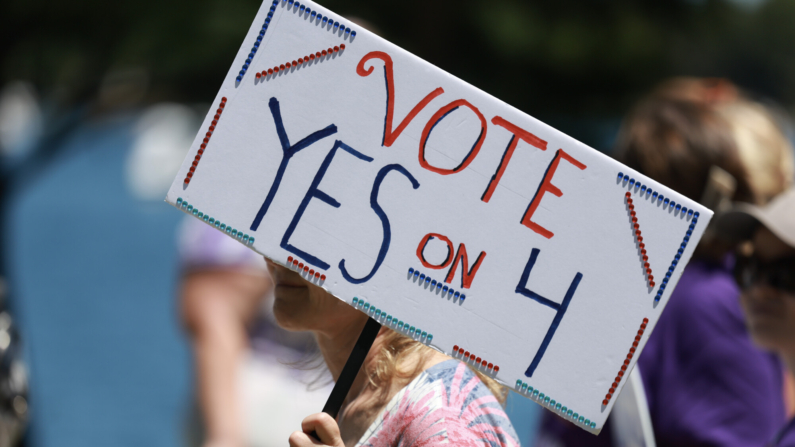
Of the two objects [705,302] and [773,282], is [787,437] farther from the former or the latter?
[705,302]

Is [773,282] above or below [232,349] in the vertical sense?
above

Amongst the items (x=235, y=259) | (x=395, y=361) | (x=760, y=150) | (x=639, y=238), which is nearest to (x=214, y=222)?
(x=395, y=361)

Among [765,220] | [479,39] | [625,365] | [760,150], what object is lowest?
[625,365]

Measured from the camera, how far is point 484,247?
3.62 feet

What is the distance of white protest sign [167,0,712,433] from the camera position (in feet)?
3.58

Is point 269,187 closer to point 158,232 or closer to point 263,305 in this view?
point 263,305

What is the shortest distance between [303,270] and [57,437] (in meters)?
3.98

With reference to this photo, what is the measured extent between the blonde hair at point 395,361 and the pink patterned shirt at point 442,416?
29 millimetres

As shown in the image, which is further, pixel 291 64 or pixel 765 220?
pixel 765 220

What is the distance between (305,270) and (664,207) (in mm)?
554

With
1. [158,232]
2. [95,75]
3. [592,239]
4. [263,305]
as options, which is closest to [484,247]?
[592,239]

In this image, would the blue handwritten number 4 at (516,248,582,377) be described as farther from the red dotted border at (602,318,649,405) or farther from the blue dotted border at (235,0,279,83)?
the blue dotted border at (235,0,279,83)

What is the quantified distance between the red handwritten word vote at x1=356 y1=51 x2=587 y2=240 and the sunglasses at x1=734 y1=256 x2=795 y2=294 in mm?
851

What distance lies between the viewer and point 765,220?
1.68m
